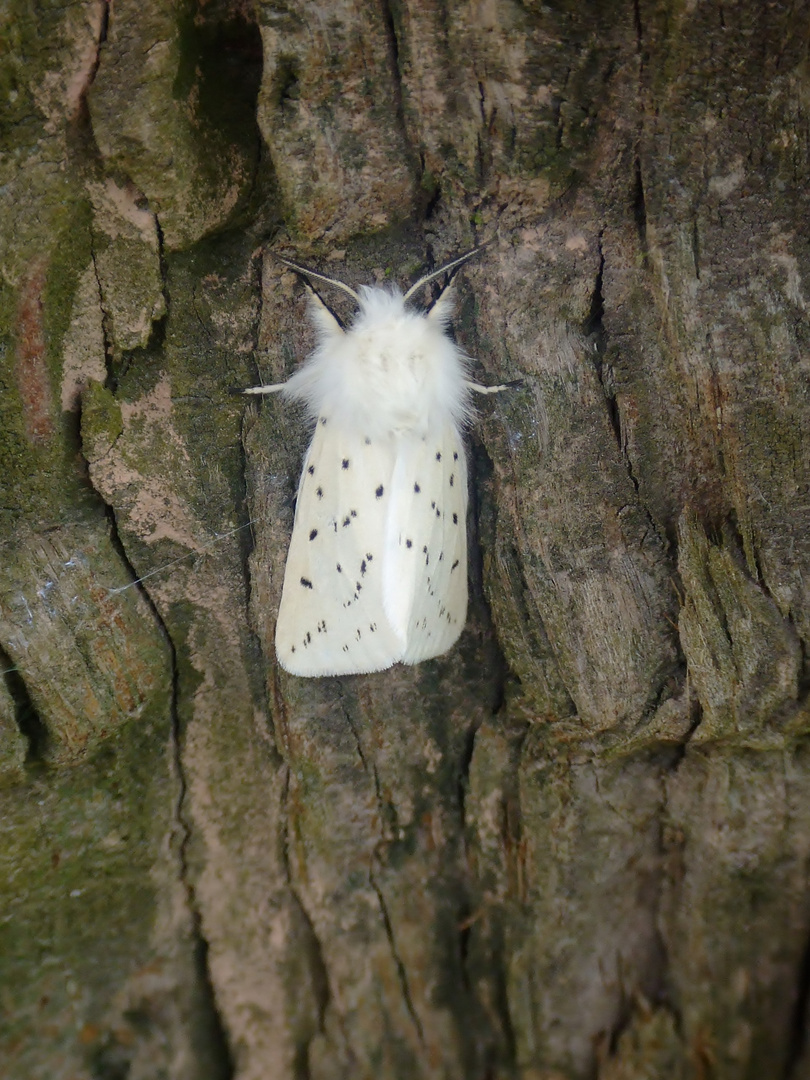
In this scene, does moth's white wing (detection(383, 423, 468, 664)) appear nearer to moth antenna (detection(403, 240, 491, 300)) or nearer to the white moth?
the white moth

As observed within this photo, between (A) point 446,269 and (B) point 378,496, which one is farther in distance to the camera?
(B) point 378,496

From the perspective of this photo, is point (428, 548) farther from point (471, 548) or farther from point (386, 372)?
point (386, 372)

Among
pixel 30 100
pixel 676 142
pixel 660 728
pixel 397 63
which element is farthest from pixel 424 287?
pixel 660 728

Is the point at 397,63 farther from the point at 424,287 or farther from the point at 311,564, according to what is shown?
the point at 311,564

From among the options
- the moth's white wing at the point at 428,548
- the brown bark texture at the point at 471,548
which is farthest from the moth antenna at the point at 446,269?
the moth's white wing at the point at 428,548

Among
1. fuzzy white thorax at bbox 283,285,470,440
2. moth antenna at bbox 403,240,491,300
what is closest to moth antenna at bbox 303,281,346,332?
fuzzy white thorax at bbox 283,285,470,440

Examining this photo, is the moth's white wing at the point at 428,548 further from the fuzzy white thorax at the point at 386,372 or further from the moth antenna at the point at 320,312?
the moth antenna at the point at 320,312

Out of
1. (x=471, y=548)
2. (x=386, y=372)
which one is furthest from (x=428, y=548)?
(x=386, y=372)
